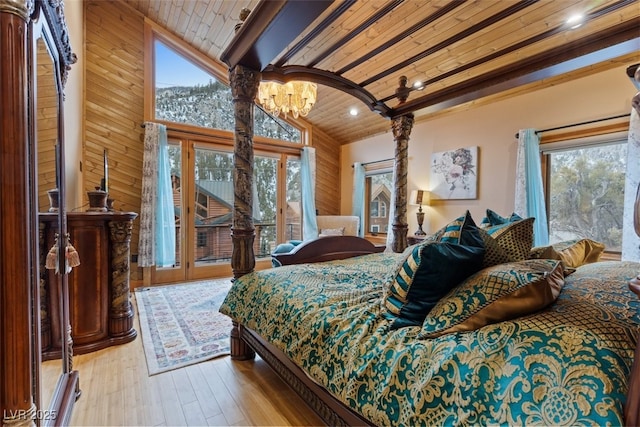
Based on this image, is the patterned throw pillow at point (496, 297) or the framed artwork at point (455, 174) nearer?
the patterned throw pillow at point (496, 297)

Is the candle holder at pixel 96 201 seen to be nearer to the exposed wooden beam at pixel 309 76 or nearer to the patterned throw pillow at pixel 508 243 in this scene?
the exposed wooden beam at pixel 309 76

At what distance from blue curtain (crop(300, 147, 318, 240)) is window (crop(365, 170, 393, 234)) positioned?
3.42ft

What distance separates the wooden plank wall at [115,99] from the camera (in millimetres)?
4098

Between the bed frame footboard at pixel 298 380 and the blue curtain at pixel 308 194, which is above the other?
the blue curtain at pixel 308 194

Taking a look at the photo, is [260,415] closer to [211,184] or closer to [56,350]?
[56,350]

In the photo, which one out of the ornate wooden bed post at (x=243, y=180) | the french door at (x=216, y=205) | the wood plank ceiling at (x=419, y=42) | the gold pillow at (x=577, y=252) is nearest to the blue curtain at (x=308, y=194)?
the french door at (x=216, y=205)

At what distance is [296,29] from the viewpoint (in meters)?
1.52

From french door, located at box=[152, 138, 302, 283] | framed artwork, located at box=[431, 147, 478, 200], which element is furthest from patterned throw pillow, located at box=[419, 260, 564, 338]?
french door, located at box=[152, 138, 302, 283]

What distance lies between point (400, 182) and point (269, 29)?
206 cm

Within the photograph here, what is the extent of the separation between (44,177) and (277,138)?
4692 millimetres

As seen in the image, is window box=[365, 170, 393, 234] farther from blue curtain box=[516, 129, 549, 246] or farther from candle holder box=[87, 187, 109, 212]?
candle holder box=[87, 187, 109, 212]

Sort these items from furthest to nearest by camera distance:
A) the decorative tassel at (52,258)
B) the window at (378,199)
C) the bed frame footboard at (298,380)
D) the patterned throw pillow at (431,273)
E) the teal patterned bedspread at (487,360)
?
the window at (378,199), the decorative tassel at (52,258), the bed frame footboard at (298,380), the patterned throw pillow at (431,273), the teal patterned bedspread at (487,360)

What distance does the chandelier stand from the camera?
11.1 ft

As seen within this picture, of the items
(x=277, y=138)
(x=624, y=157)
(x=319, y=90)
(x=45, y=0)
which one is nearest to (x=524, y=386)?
(x=45, y=0)
